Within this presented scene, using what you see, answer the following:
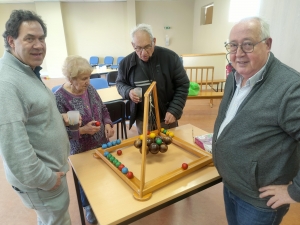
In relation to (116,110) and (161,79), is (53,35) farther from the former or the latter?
(161,79)

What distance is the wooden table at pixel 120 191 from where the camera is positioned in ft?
3.07

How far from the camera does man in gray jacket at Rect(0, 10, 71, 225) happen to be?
0.82 m

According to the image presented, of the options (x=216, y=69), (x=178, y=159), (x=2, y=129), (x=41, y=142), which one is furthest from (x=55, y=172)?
(x=216, y=69)

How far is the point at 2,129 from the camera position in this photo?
792 mm

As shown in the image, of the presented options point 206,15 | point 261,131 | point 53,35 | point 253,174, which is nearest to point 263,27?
point 261,131

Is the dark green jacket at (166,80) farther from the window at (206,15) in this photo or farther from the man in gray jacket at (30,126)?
the window at (206,15)

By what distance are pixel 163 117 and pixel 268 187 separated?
3.73ft

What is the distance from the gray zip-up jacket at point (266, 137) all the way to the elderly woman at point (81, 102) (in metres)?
0.94

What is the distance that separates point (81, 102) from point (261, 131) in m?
1.14

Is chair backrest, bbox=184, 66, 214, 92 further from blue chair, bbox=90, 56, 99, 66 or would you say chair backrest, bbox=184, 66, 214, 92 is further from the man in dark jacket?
blue chair, bbox=90, 56, 99, 66

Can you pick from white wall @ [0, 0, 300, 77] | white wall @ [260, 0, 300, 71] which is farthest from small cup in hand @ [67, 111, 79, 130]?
white wall @ [0, 0, 300, 77]

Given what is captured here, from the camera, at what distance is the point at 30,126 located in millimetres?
932

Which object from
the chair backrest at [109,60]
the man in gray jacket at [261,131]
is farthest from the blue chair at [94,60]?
the man in gray jacket at [261,131]

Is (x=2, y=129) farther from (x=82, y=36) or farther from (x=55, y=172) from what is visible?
(x=82, y=36)
